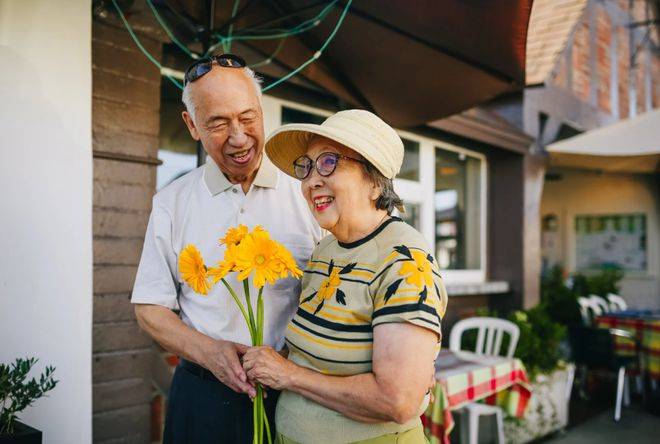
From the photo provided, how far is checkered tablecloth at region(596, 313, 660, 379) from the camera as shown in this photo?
5.86 metres

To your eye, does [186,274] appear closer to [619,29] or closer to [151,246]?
[151,246]

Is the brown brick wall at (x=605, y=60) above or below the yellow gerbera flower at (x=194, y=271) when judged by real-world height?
above

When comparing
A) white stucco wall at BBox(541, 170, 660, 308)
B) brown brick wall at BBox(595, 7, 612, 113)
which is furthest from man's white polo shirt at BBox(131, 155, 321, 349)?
white stucco wall at BBox(541, 170, 660, 308)

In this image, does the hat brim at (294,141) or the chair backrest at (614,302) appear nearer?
the hat brim at (294,141)

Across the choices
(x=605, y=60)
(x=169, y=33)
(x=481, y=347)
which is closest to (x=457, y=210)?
(x=481, y=347)

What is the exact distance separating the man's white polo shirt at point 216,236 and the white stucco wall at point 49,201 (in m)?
0.85

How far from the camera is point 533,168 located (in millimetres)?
6906

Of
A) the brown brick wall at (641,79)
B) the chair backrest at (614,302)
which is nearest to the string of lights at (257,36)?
the chair backrest at (614,302)

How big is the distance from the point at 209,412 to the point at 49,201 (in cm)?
126

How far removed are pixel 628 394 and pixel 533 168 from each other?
282 centimetres

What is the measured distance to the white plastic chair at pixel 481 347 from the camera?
3.99m

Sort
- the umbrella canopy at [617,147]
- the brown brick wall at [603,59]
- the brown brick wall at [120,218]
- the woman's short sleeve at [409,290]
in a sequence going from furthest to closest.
A: the brown brick wall at [603,59] < the umbrella canopy at [617,147] < the brown brick wall at [120,218] < the woman's short sleeve at [409,290]

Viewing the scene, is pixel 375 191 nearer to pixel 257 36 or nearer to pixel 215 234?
pixel 215 234

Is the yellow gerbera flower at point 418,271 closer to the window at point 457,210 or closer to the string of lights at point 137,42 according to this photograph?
the string of lights at point 137,42
